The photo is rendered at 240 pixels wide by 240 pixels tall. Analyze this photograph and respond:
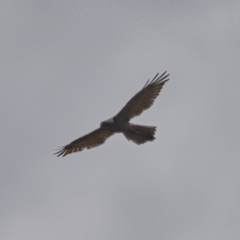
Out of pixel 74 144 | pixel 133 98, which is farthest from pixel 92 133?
pixel 133 98

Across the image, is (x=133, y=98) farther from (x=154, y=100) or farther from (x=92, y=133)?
(x=92, y=133)

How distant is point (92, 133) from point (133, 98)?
7.60 ft

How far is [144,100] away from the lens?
20.5 meters

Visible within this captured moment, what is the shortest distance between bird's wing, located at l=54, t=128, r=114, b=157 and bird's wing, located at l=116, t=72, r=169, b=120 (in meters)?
1.27

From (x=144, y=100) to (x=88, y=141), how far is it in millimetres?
2922

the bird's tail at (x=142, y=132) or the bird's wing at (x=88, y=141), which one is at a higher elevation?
the bird's wing at (x=88, y=141)

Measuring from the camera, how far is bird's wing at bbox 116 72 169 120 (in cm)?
2033

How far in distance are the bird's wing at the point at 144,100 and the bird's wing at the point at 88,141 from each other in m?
1.27

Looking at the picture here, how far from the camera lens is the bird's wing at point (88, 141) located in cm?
2132

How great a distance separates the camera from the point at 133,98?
66.1 feet

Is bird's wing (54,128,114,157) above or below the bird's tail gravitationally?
above

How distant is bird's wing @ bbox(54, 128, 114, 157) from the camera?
69.9 feet

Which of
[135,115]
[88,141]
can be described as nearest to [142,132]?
[135,115]

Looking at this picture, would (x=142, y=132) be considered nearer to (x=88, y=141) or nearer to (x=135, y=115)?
(x=135, y=115)
